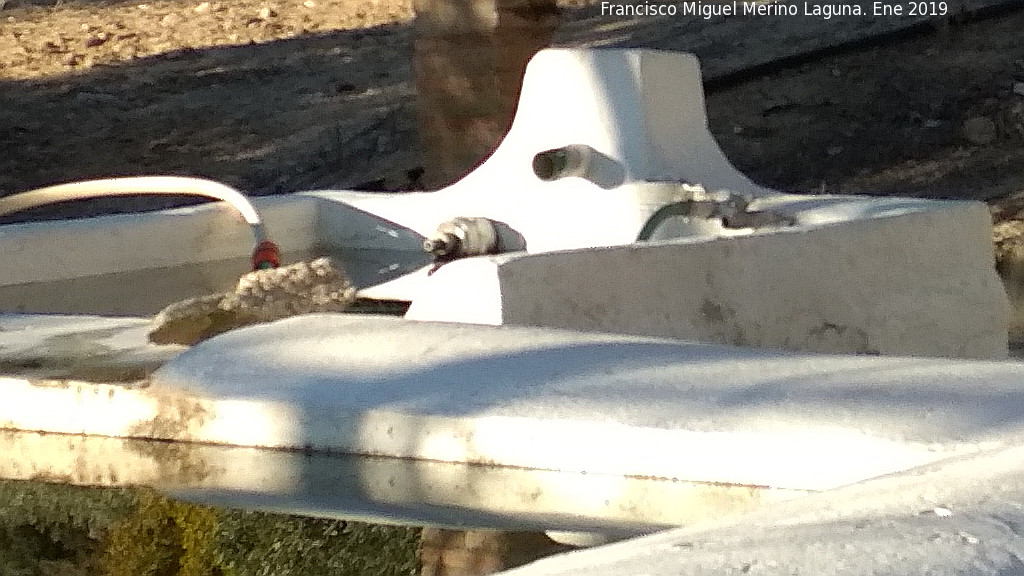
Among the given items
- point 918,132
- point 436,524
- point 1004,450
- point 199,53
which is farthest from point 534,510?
point 199,53

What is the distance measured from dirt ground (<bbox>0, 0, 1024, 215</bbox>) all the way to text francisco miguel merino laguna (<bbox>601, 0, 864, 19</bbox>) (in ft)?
1.34

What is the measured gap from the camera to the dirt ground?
9.78 metres

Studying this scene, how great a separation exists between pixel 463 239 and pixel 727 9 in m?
8.16

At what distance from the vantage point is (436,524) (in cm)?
245

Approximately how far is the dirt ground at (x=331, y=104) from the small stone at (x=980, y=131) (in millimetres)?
10

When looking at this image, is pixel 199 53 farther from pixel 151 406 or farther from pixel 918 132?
pixel 151 406

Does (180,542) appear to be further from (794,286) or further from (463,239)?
(463,239)

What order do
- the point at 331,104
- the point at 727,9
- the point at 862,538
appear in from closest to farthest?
1. the point at 862,538
2. the point at 331,104
3. the point at 727,9

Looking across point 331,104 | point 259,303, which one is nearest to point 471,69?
point 259,303

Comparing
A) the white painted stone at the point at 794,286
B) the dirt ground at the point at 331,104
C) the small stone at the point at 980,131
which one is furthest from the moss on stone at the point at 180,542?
the small stone at the point at 980,131

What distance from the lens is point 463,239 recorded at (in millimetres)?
4492

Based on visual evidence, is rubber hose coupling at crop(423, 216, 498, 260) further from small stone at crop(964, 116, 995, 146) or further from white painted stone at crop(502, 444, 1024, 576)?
small stone at crop(964, 116, 995, 146)

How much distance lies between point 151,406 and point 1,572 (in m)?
0.35

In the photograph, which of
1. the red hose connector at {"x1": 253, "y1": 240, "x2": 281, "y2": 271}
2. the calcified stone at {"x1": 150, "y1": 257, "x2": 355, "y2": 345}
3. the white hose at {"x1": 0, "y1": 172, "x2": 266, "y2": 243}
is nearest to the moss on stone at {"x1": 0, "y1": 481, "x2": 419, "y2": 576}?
the calcified stone at {"x1": 150, "y1": 257, "x2": 355, "y2": 345}
